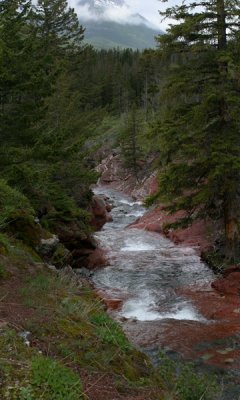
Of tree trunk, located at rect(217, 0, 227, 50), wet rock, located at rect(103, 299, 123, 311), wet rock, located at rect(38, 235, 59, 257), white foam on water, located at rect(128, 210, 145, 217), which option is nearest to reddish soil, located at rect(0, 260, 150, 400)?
wet rock, located at rect(38, 235, 59, 257)

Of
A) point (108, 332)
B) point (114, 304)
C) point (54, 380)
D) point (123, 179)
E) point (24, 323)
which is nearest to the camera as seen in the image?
point (54, 380)

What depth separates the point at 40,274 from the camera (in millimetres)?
7586

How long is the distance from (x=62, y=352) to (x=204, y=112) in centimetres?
1144

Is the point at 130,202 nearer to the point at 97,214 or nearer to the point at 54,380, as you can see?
the point at 97,214

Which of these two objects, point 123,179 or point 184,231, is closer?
point 184,231

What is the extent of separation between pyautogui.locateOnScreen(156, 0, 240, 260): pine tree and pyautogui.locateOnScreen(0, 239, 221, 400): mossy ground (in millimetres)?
8693

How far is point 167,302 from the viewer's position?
1353cm

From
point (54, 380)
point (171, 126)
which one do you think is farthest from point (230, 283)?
point (54, 380)

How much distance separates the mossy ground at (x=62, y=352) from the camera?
4195 mm

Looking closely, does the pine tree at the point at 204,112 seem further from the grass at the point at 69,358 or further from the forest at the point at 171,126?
the grass at the point at 69,358

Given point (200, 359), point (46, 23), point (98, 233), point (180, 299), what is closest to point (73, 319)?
point (200, 359)

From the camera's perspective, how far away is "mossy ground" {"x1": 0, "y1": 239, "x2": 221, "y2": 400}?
4195 mm

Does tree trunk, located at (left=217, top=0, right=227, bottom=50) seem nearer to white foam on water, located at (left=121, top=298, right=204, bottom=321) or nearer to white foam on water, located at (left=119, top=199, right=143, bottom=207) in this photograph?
white foam on water, located at (left=121, top=298, right=204, bottom=321)

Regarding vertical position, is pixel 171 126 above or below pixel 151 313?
above
